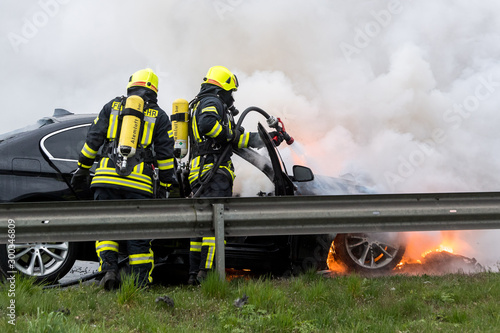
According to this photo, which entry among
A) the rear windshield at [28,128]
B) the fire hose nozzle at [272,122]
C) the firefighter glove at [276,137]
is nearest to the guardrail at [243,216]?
the firefighter glove at [276,137]

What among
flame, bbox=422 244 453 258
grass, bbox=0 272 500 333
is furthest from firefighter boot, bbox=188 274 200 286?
flame, bbox=422 244 453 258

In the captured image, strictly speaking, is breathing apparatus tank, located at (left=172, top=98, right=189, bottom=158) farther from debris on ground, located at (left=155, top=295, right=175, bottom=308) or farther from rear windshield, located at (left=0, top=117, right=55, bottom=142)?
debris on ground, located at (left=155, top=295, right=175, bottom=308)

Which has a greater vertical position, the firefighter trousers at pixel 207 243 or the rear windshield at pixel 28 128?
the rear windshield at pixel 28 128

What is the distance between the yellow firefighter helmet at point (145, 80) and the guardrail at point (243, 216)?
4.63ft

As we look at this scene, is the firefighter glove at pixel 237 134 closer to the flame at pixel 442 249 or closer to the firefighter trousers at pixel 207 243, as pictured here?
the firefighter trousers at pixel 207 243

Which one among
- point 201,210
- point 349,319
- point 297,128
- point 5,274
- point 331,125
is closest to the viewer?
point 349,319

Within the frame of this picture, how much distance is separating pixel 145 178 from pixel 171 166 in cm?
27

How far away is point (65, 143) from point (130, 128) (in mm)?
1080

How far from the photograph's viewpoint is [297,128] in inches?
444

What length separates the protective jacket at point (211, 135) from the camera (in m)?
5.22

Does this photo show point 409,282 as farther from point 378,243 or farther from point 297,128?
point 297,128

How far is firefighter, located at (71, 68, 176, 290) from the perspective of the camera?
4688mm

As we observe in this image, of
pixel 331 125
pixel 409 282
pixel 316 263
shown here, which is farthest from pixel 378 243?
pixel 331 125

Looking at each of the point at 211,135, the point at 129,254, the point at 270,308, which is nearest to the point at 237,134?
the point at 211,135
